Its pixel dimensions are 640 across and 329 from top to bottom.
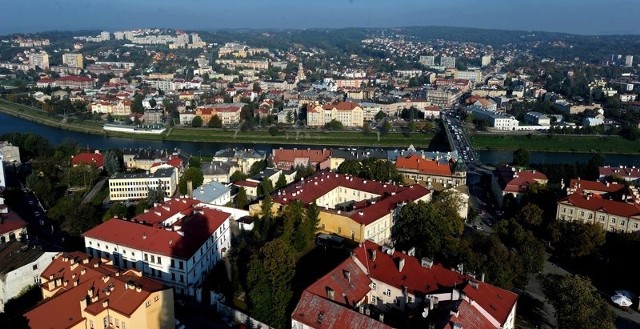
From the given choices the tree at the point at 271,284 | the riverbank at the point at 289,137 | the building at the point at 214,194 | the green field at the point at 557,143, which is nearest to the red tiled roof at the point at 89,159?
the building at the point at 214,194

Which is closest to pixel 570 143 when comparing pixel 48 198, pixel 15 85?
pixel 48 198

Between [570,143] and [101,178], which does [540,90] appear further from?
[101,178]

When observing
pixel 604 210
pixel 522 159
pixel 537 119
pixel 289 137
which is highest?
pixel 604 210

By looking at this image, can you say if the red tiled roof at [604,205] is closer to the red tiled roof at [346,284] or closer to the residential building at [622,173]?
the residential building at [622,173]

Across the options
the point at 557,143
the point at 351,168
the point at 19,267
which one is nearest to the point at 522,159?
the point at 351,168

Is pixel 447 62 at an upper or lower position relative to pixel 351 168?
lower

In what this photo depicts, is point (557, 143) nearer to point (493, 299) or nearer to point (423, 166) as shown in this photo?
point (423, 166)
